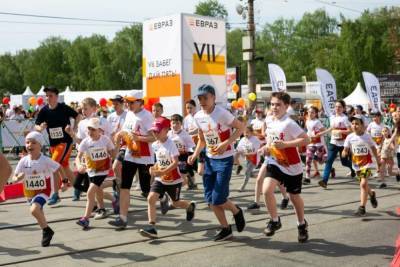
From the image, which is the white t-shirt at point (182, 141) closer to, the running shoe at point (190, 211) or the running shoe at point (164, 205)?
the running shoe at point (164, 205)

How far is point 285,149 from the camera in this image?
6594 millimetres

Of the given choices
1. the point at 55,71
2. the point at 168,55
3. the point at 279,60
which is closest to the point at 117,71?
the point at 55,71

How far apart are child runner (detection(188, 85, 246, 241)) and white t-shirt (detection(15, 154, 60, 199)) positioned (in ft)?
6.60

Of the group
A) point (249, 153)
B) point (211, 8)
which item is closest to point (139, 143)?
point (249, 153)

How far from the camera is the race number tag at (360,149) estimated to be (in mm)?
8617

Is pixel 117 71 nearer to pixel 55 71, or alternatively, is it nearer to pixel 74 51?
pixel 74 51

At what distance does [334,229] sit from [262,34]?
8722 cm

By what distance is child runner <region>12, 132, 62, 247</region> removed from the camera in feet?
21.6

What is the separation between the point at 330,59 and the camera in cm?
6450

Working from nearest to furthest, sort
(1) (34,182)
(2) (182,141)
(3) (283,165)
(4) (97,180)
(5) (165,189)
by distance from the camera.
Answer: (3) (283,165), (1) (34,182), (5) (165,189), (4) (97,180), (2) (182,141)

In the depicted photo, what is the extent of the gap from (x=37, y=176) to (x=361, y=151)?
5.13 metres

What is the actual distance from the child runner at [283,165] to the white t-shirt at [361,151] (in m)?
2.30

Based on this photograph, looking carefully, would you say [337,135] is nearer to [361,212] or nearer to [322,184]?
[322,184]

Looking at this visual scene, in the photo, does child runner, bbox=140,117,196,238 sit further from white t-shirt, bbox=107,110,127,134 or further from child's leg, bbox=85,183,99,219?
white t-shirt, bbox=107,110,127,134
